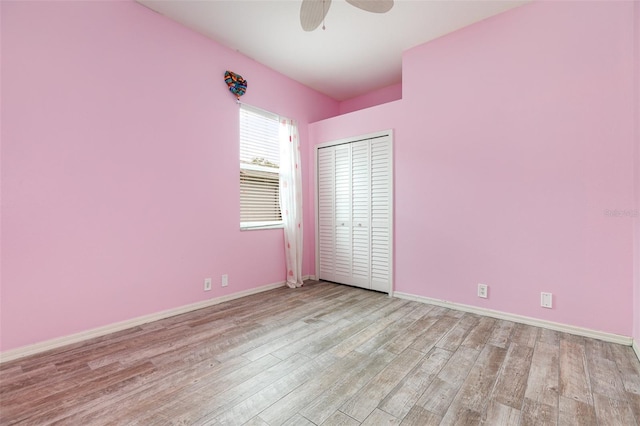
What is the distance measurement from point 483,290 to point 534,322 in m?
0.47

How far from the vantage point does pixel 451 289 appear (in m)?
3.07

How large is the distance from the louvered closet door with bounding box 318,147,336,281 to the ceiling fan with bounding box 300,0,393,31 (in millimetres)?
1983

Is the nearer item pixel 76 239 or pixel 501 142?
pixel 76 239

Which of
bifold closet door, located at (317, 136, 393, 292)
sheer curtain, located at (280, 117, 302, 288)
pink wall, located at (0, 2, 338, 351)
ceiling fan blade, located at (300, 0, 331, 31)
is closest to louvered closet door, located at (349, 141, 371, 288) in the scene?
bifold closet door, located at (317, 136, 393, 292)

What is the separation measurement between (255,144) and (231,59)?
1.01 metres

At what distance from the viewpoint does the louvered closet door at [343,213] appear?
3.96 meters

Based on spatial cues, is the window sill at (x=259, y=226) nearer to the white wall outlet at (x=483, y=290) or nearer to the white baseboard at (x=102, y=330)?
the white baseboard at (x=102, y=330)

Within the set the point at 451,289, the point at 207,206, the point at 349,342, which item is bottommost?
the point at 349,342

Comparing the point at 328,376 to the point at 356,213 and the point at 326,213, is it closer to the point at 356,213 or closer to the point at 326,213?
the point at 356,213

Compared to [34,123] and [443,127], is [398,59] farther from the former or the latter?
[34,123]

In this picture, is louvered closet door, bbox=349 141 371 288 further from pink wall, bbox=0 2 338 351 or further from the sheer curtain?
pink wall, bbox=0 2 338 351

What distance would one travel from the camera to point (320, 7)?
6.98ft

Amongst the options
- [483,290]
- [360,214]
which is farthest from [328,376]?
[360,214]

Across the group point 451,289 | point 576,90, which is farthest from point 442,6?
point 451,289
